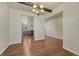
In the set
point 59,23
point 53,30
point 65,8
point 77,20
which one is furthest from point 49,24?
point 77,20

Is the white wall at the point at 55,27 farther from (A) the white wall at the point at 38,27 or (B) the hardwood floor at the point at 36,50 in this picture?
(B) the hardwood floor at the point at 36,50

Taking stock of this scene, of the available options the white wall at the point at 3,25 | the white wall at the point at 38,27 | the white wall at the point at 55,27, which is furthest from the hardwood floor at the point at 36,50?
the white wall at the point at 55,27

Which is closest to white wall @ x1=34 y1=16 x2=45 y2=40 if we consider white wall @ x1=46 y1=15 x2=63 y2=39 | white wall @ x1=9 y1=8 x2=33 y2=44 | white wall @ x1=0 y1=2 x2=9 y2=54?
white wall @ x1=46 y1=15 x2=63 y2=39

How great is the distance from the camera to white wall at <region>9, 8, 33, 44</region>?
4.75 m

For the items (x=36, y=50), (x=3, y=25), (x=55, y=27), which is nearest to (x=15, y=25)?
(x=3, y=25)

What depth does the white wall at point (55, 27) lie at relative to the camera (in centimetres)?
673

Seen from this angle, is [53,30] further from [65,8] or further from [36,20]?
[65,8]

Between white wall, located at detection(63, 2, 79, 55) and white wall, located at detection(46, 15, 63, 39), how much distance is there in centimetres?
305

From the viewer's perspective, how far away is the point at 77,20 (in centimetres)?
289

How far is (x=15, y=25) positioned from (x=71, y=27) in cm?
313

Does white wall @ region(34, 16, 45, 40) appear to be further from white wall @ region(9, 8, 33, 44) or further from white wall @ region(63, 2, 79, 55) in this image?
white wall @ region(63, 2, 79, 55)

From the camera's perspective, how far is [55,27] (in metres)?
7.61

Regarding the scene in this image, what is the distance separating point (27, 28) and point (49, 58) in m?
8.78

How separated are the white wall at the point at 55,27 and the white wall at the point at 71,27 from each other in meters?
3.05
